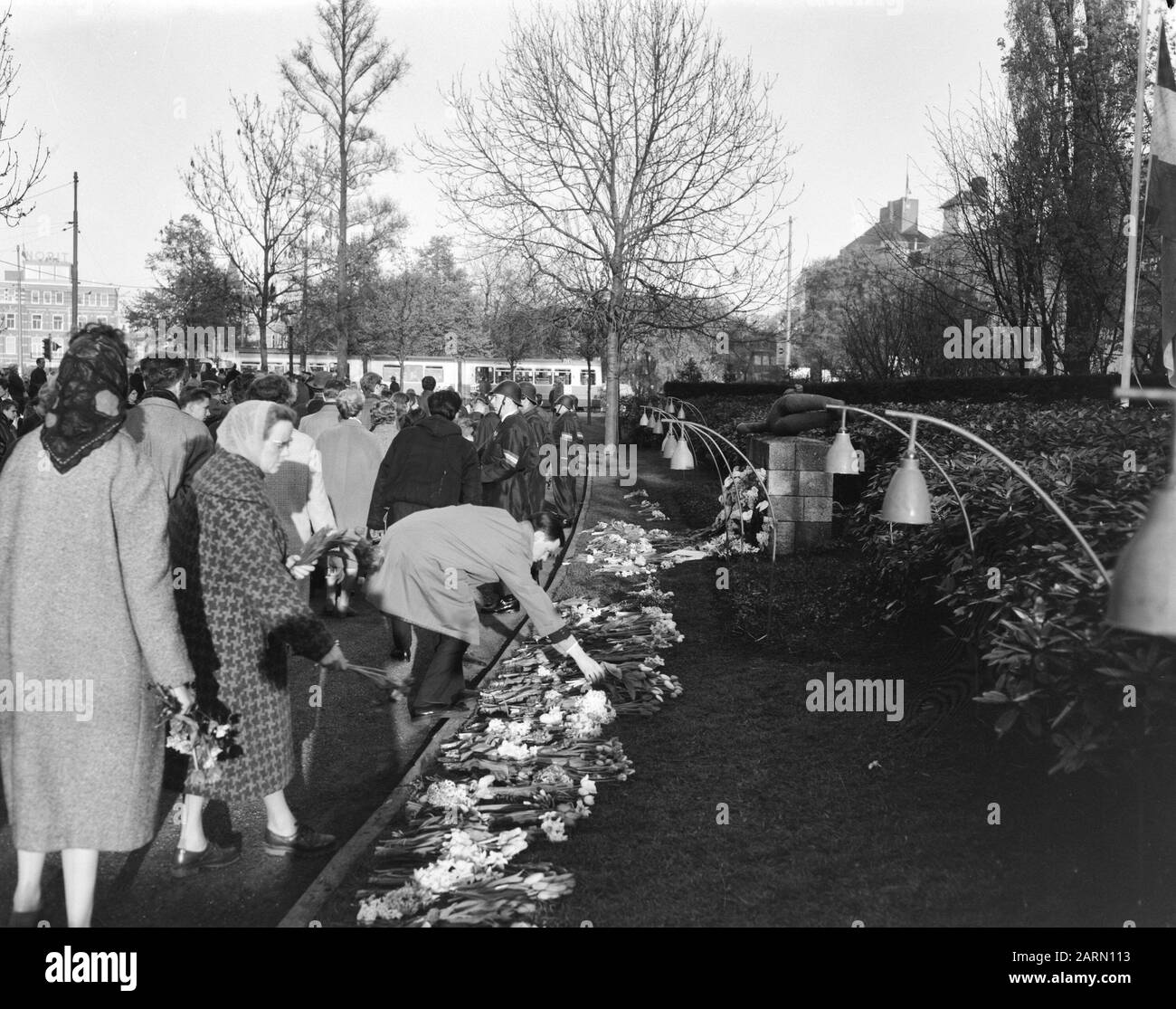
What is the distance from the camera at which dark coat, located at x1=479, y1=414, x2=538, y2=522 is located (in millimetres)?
10359

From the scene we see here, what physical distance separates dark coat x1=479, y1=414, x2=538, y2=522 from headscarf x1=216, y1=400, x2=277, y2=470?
5.85 meters

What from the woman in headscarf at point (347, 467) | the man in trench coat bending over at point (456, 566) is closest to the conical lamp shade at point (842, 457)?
the man in trench coat bending over at point (456, 566)

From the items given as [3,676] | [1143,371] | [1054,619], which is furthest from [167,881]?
→ [1143,371]

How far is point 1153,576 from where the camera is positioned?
2.07 meters

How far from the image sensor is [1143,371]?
19.2 metres

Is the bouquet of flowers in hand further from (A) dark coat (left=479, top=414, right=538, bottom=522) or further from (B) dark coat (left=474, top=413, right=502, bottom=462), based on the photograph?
(B) dark coat (left=474, top=413, right=502, bottom=462)

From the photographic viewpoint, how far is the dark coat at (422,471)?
26.3 feet

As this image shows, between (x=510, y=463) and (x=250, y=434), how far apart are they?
5930 millimetres

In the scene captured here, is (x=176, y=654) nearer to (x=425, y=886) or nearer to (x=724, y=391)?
(x=425, y=886)

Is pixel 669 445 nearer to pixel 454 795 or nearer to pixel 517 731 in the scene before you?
pixel 517 731

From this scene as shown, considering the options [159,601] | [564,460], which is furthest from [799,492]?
[159,601]

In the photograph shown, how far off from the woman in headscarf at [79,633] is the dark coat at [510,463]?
6809 mm

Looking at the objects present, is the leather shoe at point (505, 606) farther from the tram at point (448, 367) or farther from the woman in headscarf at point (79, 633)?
the tram at point (448, 367)

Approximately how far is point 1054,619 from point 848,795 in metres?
1.48
